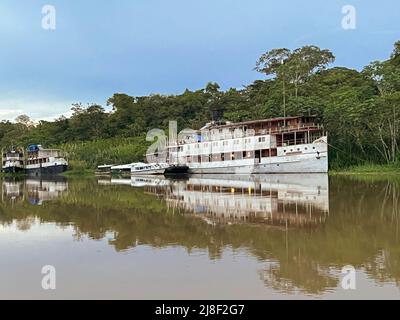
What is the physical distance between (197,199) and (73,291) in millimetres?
11680

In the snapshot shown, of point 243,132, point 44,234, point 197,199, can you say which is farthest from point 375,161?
point 44,234

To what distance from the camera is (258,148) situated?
A: 3919 cm

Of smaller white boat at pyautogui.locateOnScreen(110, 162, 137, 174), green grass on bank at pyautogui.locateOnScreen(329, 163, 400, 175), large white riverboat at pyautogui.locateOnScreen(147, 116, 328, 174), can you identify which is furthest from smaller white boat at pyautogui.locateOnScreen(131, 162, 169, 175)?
green grass on bank at pyautogui.locateOnScreen(329, 163, 400, 175)

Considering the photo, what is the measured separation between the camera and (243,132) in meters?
40.8

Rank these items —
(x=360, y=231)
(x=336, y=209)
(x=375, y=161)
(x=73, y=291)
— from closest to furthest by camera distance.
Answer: (x=73, y=291), (x=360, y=231), (x=336, y=209), (x=375, y=161)

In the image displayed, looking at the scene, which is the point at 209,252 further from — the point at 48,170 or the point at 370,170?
the point at 48,170

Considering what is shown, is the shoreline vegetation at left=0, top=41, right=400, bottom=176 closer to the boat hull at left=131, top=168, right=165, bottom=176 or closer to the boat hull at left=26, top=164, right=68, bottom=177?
the boat hull at left=26, top=164, right=68, bottom=177

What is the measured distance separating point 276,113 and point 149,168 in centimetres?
1337

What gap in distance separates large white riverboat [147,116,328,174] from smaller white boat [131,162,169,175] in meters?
2.54

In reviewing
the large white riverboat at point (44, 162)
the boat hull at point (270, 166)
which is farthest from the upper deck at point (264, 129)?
the large white riverboat at point (44, 162)

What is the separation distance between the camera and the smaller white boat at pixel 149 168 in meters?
43.6

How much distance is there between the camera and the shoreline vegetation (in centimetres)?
3625

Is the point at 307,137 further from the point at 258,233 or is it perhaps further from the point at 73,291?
the point at 73,291
